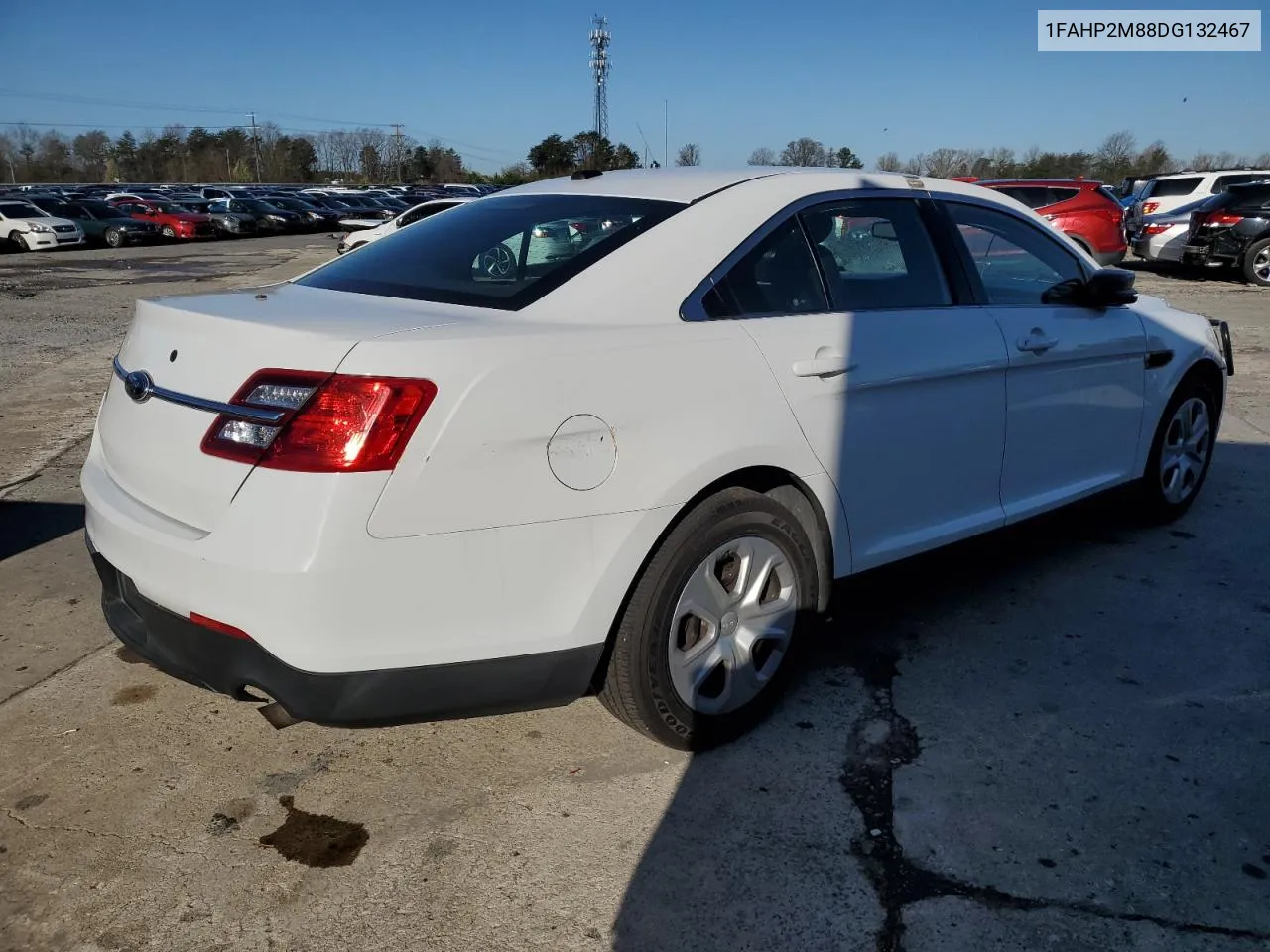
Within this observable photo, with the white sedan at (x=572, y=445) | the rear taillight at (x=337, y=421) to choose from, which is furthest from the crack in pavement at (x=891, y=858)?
the rear taillight at (x=337, y=421)

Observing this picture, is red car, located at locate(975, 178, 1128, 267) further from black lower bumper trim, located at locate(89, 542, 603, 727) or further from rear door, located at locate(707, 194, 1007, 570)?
black lower bumper trim, located at locate(89, 542, 603, 727)

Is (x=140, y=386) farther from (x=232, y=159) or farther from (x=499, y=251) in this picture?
(x=232, y=159)

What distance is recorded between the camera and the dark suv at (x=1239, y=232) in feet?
56.2

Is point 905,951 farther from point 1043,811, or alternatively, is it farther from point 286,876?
point 286,876

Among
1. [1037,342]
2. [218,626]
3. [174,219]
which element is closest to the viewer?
[218,626]

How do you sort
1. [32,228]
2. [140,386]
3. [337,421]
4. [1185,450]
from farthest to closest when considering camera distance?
[32,228] → [1185,450] → [140,386] → [337,421]

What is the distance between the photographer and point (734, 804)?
2.82m

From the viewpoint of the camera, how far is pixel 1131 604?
4.16m

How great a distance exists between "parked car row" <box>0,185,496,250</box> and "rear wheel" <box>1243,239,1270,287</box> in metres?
16.3

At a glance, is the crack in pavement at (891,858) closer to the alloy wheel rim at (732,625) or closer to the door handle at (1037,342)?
the alloy wheel rim at (732,625)

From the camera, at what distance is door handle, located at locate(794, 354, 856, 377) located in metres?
3.03

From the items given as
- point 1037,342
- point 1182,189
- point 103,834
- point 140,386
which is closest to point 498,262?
point 140,386

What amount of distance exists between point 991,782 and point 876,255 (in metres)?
1.71

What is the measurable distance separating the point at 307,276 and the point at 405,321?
3.51 ft
